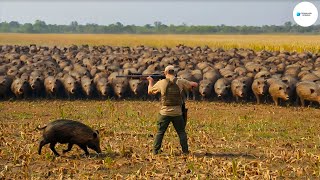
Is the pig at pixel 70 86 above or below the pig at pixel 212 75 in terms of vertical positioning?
below

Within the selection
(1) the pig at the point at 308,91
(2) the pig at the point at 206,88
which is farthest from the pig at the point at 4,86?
(1) the pig at the point at 308,91

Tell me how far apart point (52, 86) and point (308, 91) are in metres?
11.5

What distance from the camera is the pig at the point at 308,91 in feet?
59.2

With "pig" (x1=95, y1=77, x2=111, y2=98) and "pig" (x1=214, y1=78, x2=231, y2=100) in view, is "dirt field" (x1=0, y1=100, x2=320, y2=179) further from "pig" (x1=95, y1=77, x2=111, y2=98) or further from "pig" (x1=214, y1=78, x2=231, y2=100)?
"pig" (x1=95, y1=77, x2=111, y2=98)

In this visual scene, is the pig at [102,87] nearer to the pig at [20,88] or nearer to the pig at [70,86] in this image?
the pig at [70,86]

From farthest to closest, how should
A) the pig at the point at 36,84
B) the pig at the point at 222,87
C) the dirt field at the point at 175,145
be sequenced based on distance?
1. the pig at the point at 36,84
2. the pig at the point at 222,87
3. the dirt field at the point at 175,145

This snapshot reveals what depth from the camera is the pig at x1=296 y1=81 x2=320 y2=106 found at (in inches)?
711

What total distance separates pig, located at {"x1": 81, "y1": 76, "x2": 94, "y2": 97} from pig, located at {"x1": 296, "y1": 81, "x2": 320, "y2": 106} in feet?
31.0

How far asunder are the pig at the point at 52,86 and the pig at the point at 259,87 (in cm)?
917

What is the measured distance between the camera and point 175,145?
39.4 feet

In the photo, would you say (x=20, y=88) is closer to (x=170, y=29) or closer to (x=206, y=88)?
(x=206, y=88)

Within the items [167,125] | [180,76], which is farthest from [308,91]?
[167,125]

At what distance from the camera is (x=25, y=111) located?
17641 millimetres

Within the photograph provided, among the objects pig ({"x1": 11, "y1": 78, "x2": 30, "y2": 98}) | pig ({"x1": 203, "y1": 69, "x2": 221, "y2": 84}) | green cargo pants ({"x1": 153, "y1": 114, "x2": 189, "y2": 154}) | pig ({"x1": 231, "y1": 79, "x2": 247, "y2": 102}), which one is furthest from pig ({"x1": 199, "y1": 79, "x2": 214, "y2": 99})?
green cargo pants ({"x1": 153, "y1": 114, "x2": 189, "y2": 154})
